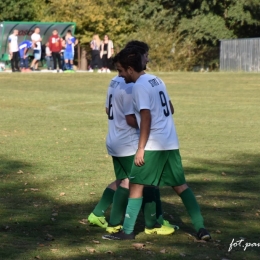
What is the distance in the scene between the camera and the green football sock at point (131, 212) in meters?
7.21

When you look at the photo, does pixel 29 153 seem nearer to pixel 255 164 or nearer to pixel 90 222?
pixel 255 164

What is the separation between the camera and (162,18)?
58.0m

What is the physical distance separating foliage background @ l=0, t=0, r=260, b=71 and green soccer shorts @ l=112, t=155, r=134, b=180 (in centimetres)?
4423

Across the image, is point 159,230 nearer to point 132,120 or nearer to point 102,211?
point 102,211

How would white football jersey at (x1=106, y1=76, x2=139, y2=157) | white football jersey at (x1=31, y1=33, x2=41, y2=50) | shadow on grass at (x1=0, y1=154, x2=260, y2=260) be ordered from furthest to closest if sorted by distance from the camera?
white football jersey at (x1=31, y1=33, x2=41, y2=50) < white football jersey at (x1=106, y1=76, x2=139, y2=157) < shadow on grass at (x1=0, y1=154, x2=260, y2=260)

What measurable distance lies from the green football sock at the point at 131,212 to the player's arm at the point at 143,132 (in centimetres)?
44

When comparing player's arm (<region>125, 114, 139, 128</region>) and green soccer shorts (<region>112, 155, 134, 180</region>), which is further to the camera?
green soccer shorts (<region>112, 155, 134, 180</region>)

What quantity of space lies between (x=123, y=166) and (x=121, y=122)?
42 centimetres

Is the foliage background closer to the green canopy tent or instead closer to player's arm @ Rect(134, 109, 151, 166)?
the green canopy tent

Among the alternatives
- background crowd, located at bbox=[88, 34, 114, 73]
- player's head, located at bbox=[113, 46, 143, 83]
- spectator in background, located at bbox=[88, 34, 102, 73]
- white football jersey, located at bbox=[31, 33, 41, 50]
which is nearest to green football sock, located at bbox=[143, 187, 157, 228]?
player's head, located at bbox=[113, 46, 143, 83]

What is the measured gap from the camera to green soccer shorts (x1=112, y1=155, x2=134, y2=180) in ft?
24.2

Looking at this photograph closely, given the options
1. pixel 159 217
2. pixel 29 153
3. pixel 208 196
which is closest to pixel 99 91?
pixel 29 153

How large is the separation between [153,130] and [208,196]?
2.78 m

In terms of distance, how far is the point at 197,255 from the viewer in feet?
21.8
